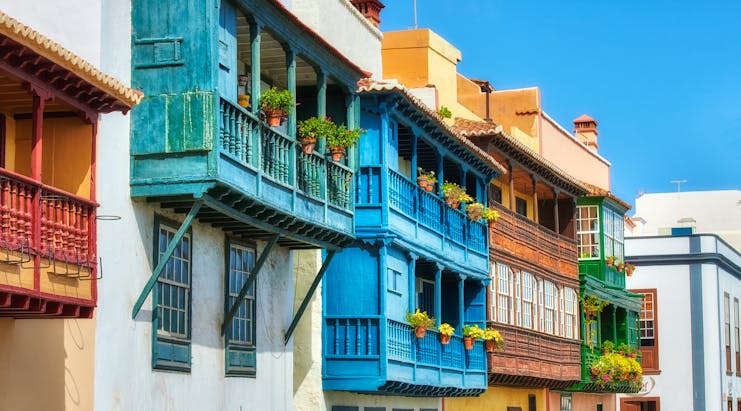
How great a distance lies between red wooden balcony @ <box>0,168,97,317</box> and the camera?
1380 cm

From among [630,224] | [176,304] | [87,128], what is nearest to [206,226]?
[176,304]

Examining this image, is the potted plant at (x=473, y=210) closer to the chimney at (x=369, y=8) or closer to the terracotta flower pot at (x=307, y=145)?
the chimney at (x=369, y=8)

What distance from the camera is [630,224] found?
6125cm

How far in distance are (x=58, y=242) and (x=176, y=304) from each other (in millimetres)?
4087

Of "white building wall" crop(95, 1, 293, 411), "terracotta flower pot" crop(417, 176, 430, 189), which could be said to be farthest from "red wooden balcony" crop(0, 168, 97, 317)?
"terracotta flower pot" crop(417, 176, 430, 189)

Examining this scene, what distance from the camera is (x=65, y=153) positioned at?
1586 cm

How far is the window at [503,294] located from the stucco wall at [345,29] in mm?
6542

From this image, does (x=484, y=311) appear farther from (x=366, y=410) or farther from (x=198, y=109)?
(x=198, y=109)

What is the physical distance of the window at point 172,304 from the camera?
715 inches

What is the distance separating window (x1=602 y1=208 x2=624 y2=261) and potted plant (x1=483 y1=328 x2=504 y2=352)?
11896mm

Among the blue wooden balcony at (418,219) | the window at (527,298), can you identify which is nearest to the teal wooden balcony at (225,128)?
the blue wooden balcony at (418,219)

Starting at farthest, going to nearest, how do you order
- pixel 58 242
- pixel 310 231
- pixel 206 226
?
pixel 310 231 < pixel 206 226 < pixel 58 242

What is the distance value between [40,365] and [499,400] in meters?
20.3

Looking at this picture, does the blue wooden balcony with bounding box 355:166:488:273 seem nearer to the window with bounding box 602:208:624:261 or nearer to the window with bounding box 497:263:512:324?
the window with bounding box 497:263:512:324
